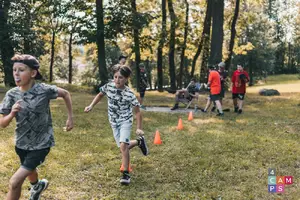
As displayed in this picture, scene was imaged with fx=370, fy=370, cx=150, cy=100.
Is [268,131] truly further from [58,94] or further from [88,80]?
[88,80]

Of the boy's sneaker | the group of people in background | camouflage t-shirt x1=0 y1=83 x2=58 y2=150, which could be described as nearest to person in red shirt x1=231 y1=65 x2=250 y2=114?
the group of people in background

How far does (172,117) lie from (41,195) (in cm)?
827

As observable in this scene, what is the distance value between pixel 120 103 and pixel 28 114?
197 cm

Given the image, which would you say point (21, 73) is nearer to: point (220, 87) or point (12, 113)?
point (12, 113)

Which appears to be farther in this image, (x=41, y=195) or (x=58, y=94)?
(x=41, y=195)

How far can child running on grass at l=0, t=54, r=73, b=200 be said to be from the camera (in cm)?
439

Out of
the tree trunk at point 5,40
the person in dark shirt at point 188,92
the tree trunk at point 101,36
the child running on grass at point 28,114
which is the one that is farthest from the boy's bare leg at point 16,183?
the tree trunk at point 5,40

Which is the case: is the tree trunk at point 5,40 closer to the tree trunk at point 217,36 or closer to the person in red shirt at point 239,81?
the tree trunk at point 217,36

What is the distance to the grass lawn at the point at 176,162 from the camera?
5.82 m

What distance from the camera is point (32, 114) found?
14.8ft

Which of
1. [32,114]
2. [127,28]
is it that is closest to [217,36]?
[127,28]

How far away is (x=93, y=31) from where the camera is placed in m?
21.7

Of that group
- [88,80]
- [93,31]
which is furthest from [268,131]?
[88,80]

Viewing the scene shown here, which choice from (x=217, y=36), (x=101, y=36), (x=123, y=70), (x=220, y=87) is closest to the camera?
(x=123, y=70)
